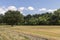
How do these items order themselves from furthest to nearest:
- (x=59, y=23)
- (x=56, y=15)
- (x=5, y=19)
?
1. (x=56, y=15)
2. (x=5, y=19)
3. (x=59, y=23)

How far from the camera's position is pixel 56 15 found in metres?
107

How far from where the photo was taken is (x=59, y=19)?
98.5m

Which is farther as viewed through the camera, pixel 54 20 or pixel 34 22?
pixel 34 22

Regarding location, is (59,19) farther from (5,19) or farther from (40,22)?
(5,19)

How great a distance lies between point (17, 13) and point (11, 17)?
207 inches

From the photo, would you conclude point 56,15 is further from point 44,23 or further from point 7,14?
point 7,14

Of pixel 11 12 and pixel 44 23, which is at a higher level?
pixel 11 12

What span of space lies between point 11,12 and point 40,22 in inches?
689

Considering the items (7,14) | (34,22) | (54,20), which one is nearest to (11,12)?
(7,14)

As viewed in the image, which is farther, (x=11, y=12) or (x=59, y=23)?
(x=11, y=12)

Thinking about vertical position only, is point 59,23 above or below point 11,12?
below

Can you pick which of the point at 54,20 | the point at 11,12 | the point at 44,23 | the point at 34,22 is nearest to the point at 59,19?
the point at 54,20

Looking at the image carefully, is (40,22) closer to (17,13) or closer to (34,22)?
(34,22)

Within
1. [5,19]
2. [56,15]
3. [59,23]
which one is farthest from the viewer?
[56,15]
